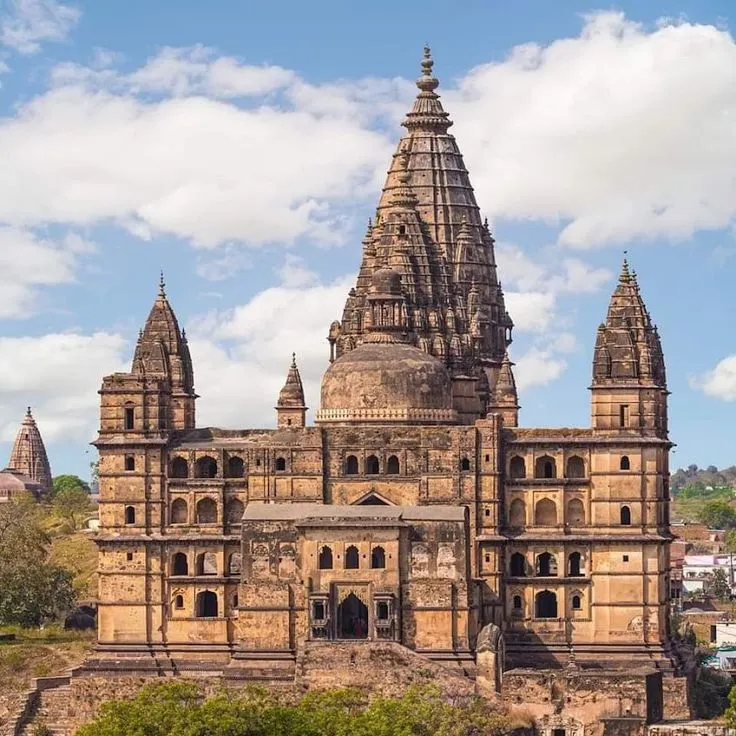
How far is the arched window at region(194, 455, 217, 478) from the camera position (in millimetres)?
78750

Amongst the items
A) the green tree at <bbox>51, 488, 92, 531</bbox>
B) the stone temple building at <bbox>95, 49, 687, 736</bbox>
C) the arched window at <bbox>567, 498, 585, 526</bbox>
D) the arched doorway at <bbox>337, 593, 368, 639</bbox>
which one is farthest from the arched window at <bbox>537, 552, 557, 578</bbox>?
the green tree at <bbox>51, 488, 92, 531</bbox>

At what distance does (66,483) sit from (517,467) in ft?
302

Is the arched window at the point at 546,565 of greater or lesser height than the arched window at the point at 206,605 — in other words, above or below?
above

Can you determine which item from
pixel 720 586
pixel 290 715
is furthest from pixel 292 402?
pixel 720 586

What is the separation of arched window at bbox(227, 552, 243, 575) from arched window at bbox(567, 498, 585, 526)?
11.1 metres

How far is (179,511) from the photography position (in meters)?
78.6

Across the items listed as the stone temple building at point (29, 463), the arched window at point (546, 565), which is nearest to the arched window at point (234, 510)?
the arched window at point (546, 565)

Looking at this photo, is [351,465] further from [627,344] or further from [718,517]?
[718,517]

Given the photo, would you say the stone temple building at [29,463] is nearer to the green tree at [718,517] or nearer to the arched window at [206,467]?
the green tree at [718,517]

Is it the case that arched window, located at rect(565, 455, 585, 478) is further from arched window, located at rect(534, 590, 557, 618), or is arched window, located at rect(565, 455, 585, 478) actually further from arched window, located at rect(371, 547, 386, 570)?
arched window, located at rect(371, 547, 386, 570)

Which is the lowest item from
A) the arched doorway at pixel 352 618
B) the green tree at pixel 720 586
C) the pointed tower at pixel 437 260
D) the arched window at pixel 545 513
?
the arched doorway at pixel 352 618

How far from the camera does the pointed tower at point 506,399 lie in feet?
275

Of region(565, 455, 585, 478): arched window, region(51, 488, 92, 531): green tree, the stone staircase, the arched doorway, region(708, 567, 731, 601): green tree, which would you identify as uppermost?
region(51, 488, 92, 531): green tree

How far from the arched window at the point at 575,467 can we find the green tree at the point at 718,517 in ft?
306
